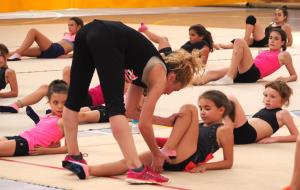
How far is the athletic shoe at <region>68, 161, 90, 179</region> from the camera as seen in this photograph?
17.6 ft

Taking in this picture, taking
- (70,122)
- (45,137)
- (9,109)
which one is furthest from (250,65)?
(70,122)

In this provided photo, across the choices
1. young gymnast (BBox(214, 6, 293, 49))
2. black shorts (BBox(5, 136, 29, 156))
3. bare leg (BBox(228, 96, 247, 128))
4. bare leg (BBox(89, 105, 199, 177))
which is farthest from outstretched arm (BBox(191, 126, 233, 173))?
young gymnast (BBox(214, 6, 293, 49))

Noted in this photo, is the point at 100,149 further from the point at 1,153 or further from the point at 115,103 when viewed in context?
the point at 115,103

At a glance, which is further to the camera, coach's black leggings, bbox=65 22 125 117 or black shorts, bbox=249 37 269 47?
black shorts, bbox=249 37 269 47

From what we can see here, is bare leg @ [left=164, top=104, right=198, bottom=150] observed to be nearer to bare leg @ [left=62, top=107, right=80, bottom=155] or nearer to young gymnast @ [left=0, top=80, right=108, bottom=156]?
bare leg @ [left=62, top=107, right=80, bottom=155]

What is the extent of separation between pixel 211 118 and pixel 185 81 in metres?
0.41

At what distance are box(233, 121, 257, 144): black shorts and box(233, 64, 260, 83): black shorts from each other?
3.40 meters

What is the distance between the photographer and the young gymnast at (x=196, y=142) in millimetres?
5465

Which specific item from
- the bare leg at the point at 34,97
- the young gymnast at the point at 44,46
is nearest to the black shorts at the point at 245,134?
the bare leg at the point at 34,97

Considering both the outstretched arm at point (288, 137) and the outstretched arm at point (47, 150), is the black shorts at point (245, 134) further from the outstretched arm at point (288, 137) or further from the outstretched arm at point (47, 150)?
the outstretched arm at point (47, 150)

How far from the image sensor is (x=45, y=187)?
17.1ft

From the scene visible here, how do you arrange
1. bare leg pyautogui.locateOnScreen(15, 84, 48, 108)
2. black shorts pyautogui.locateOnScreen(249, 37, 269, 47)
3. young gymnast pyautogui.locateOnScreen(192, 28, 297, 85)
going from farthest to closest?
black shorts pyautogui.locateOnScreen(249, 37, 269, 47) < young gymnast pyautogui.locateOnScreen(192, 28, 297, 85) < bare leg pyautogui.locateOnScreen(15, 84, 48, 108)

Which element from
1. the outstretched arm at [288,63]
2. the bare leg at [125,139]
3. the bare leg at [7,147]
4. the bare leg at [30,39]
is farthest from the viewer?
the bare leg at [30,39]

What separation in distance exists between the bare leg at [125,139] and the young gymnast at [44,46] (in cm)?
675
